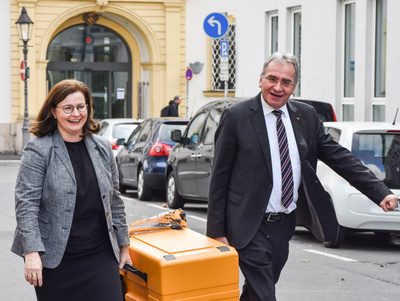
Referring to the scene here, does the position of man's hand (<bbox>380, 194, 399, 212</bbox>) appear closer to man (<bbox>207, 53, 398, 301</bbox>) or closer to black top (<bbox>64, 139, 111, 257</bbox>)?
man (<bbox>207, 53, 398, 301</bbox>)

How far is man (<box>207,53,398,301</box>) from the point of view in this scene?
5156mm

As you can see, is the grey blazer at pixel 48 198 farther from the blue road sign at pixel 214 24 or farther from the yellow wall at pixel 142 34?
the yellow wall at pixel 142 34

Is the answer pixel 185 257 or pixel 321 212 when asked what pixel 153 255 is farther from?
pixel 321 212

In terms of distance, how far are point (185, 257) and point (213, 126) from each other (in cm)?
925

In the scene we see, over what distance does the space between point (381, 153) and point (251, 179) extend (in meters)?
6.07

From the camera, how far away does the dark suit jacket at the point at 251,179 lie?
16.9 feet

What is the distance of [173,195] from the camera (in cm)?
1535

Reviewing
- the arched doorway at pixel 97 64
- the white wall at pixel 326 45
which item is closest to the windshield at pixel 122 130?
the white wall at pixel 326 45

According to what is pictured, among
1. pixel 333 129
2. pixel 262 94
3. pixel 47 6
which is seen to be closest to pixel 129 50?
pixel 47 6

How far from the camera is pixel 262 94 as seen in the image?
5320 millimetres

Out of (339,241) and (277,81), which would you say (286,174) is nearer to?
(277,81)

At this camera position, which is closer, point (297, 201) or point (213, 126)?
point (297, 201)

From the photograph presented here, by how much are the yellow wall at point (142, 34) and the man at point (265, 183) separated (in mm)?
28360

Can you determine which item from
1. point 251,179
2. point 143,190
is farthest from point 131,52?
point 251,179
